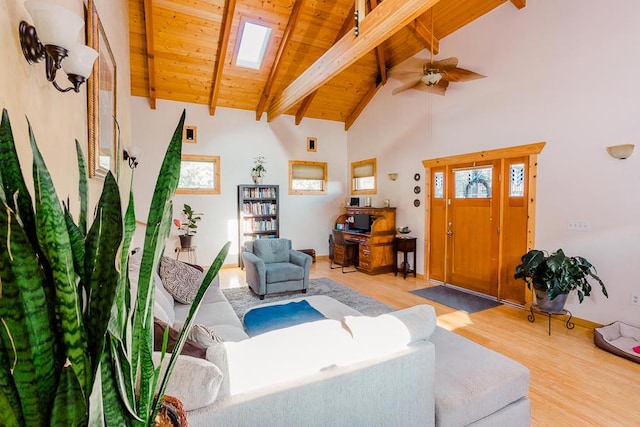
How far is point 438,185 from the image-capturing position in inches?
207

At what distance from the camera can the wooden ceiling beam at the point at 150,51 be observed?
4.24m

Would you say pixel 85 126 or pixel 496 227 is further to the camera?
pixel 496 227

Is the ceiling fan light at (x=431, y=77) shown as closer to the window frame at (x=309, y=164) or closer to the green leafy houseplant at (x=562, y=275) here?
the green leafy houseplant at (x=562, y=275)

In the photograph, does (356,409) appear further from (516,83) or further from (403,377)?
(516,83)

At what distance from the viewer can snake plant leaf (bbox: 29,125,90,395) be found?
1.84 ft

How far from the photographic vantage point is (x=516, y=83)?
4055 mm

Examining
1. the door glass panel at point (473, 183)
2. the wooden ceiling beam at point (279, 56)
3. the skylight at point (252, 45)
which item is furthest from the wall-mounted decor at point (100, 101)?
the door glass panel at point (473, 183)

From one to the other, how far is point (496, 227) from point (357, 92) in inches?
159

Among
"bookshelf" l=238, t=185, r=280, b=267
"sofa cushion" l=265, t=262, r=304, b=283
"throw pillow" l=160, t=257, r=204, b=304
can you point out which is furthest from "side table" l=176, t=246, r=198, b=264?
"throw pillow" l=160, t=257, r=204, b=304

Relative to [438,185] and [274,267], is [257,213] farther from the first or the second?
[438,185]

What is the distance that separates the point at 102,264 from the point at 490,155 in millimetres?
4730

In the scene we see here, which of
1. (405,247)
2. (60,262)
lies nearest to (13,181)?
(60,262)

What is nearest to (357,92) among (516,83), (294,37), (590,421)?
(294,37)

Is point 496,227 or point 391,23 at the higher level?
point 391,23
